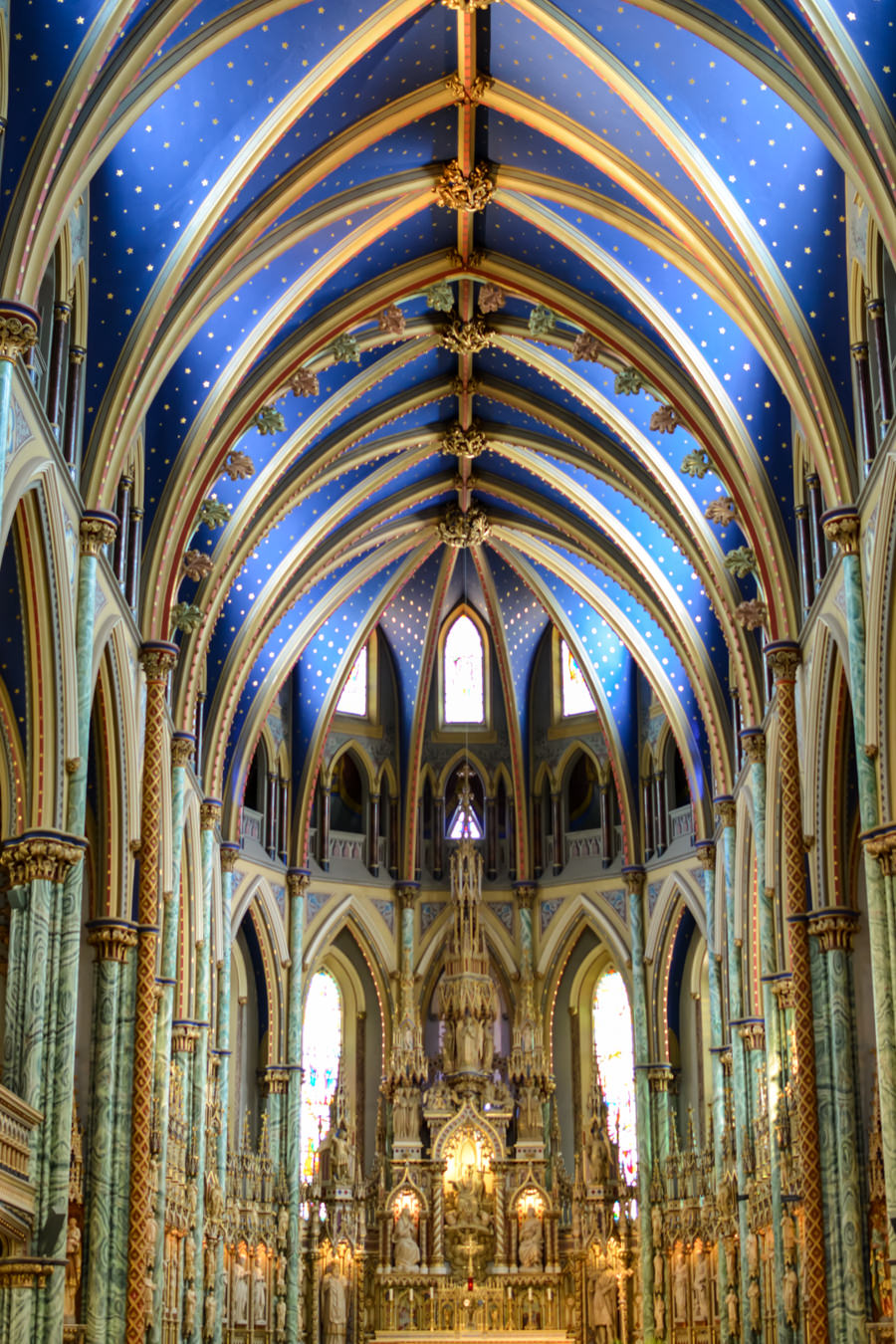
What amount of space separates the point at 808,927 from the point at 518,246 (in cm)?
1171

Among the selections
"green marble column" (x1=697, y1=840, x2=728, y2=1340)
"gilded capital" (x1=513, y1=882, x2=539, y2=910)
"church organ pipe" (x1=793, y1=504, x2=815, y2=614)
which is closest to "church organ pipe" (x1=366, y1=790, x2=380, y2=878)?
"gilded capital" (x1=513, y1=882, x2=539, y2=910)

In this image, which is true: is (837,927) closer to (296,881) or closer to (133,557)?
(133,557)

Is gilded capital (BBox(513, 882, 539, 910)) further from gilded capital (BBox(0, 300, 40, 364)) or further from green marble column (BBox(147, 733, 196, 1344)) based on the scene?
gilded capital (BBox(0, 300, 40, 364))

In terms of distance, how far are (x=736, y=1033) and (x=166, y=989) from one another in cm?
1018

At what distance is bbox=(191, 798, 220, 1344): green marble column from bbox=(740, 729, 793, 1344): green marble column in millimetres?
9621

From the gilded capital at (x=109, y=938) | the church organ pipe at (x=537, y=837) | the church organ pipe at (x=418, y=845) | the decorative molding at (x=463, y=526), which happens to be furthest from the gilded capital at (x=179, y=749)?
the church organ pipe at (x=537, y=837)

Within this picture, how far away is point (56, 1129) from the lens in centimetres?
1991

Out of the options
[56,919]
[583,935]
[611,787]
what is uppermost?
[611,787]

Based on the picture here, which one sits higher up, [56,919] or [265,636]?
[265,636]

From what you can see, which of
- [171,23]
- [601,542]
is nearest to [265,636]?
[601,542]

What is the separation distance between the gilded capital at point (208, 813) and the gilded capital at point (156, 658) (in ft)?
19.6

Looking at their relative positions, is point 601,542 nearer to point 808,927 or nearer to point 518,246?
point 518,246

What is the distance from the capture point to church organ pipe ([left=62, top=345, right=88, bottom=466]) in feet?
73.4

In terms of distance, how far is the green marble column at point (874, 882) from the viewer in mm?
19625
